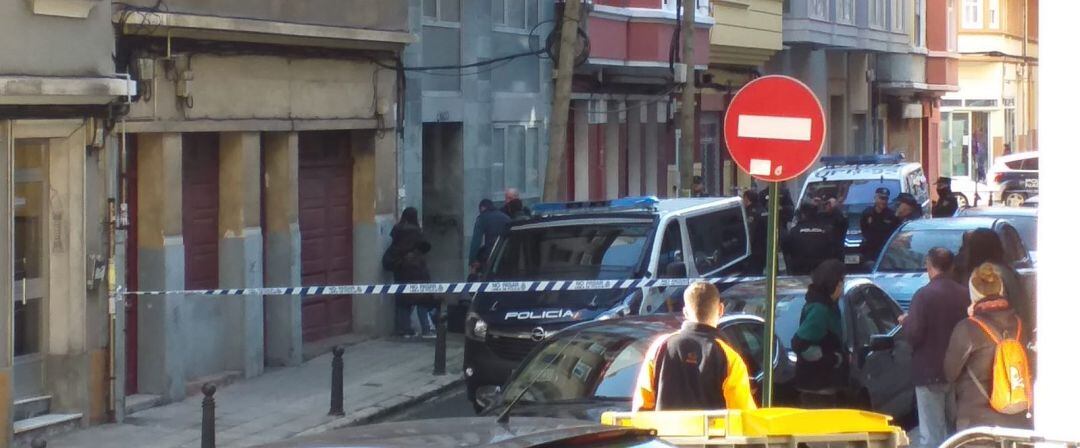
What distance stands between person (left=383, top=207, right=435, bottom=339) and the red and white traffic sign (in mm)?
11300

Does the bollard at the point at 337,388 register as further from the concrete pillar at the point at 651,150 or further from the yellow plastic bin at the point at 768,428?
the concrete pillar at the point at 651,150

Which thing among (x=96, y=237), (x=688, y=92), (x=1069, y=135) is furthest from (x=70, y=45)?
(x=688, y=92)

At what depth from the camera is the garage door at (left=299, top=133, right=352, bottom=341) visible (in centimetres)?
1998

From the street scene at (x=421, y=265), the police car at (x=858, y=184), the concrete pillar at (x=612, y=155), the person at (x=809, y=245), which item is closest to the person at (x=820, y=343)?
the street scene at (x=421, y=265)

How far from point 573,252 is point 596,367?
624 cm

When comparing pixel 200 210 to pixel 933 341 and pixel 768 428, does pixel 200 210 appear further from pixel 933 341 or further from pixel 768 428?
pixel 768 428

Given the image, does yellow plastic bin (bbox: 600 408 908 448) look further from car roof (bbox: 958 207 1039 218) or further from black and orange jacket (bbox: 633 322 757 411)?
car roof (bbox: 958 207 1039 218)

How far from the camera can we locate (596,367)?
34.6 ft

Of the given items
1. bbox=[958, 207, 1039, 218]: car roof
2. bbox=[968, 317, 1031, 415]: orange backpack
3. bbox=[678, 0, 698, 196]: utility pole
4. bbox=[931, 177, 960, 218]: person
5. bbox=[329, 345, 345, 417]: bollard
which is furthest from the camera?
bbox=[678, 0, 698, 196]: utility pole

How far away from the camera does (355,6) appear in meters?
19.7

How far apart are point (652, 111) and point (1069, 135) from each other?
2551 centimetres

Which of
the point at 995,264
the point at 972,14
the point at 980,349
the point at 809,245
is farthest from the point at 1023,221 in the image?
the point at 972,14

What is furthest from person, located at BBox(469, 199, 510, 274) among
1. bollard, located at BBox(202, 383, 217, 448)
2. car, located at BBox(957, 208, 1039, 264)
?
bollard, located at BBox(202, 383, 217, 448)

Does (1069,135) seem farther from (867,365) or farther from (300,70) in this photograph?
(300,70)
